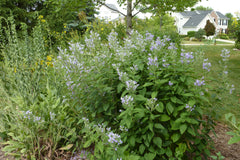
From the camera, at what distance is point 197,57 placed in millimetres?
2631

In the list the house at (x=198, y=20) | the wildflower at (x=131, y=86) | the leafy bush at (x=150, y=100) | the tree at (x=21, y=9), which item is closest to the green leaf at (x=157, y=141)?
the leafy bush at (x=150, y=100)

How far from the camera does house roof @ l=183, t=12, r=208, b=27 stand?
4228 cm

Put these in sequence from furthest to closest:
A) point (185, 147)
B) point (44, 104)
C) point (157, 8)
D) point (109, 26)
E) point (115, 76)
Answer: point (109, 26) → point (157, 8) → point (44, 104) → point (115, 76) → point (185, 147)

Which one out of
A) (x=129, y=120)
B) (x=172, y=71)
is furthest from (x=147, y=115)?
(x=172, y=71)

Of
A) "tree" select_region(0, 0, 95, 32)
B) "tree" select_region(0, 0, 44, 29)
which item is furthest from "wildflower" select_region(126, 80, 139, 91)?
"tree" select_region(0, 0, 44, 29)

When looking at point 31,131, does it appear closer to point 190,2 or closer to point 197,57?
point 197,57

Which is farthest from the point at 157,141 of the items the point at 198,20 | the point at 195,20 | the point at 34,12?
the point at 195,20

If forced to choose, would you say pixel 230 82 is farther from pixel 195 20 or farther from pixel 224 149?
pixel 195 20

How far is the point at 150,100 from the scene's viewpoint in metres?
2.04

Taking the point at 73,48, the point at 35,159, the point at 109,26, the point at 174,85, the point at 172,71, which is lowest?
the point at 35,159

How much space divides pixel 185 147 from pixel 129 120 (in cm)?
82

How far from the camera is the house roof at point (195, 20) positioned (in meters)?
42.3

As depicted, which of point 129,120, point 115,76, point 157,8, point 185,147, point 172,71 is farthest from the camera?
point 157,8

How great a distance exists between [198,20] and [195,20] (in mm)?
1083
